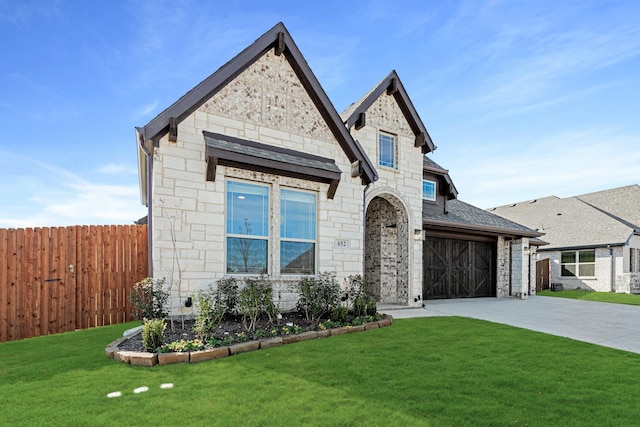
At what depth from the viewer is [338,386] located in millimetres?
4238

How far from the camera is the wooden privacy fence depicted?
728 centimetres

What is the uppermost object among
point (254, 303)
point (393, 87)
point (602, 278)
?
point (393, 87)

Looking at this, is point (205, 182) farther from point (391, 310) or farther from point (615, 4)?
point (615, 4)

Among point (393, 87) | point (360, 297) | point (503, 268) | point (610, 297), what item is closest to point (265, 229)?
point (360, 297)

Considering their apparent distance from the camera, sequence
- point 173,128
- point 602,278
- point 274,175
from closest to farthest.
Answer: point 173,128
point 274,175
point 602,278

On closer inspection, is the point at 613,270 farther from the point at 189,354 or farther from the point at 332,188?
the point at 189,354

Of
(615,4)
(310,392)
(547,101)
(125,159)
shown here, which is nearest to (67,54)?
(125,159)

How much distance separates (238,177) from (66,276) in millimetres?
4352

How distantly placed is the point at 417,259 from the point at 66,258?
402 inches

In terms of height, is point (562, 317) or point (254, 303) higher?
point (254, 303)

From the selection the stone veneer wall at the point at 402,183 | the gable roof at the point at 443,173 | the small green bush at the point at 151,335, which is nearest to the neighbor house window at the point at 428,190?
the gable roof at the point at 443,173

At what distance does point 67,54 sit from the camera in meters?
9.45

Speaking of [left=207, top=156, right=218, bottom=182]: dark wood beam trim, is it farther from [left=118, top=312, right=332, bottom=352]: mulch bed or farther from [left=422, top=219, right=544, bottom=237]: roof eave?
[left=422, top=219, right=544, bottom=237]: roof eave

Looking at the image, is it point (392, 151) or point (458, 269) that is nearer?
point (392, 151)
